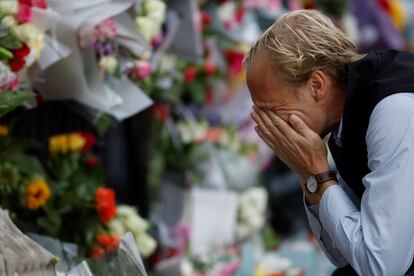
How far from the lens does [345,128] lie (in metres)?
2.48

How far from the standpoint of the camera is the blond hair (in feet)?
8.11

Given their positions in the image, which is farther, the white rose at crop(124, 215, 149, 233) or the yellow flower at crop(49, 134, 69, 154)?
the white rose at crop(124, 215, 149, 233)

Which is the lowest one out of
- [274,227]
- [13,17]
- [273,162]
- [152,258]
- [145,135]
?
[274,227]

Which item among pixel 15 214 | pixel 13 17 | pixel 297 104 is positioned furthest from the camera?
pixel 15 214

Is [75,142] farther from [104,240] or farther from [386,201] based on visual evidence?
[386,201]

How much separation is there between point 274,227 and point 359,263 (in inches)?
183

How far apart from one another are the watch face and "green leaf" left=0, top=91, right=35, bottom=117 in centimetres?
94

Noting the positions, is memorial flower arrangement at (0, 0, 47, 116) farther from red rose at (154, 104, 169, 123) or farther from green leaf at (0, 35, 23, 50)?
red rose at (154, 104, 169, 123)

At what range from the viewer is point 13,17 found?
3.12m

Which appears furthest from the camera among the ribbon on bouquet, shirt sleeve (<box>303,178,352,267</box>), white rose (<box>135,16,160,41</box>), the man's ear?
white rose (<box>135,16,160,41</box>)

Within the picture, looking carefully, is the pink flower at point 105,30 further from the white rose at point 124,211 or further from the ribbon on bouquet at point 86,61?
the white rose at point 124,211

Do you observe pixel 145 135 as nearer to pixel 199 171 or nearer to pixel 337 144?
pixel 199 171

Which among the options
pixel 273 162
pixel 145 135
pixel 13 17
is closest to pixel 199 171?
pixel 145 135

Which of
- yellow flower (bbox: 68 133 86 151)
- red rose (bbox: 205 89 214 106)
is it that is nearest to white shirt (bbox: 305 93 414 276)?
yellow flower (bbox: 68 133 86 151)
